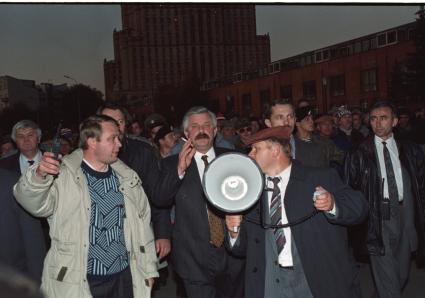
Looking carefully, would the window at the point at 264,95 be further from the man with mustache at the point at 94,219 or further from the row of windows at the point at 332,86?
the man with mustache at the point at 94,219

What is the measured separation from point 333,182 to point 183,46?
182 meters

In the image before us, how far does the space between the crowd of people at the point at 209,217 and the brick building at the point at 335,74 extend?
133 ft

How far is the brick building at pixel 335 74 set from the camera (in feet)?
171

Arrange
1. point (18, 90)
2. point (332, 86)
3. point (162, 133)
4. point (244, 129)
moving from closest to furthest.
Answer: point (162, 133) → point (244, 129) → point (332, 86) → point (18, 90)

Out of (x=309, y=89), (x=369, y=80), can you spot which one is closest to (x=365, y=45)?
(x=369, y=80)

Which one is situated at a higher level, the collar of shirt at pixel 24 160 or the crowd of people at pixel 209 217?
the collar of shirt at pixel 24 160

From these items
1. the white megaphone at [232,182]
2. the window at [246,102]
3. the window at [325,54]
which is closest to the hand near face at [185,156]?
the white megaphone at [232,182]

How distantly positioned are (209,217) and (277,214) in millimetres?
1138

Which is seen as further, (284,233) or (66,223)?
(66,223)

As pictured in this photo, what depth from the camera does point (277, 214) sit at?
375 cm

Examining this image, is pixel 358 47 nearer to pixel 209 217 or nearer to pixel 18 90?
pixel 209 217

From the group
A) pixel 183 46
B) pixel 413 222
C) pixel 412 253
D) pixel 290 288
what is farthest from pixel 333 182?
pixel 183 46

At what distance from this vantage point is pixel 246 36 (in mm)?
186000

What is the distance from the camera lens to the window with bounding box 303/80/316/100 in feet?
212
